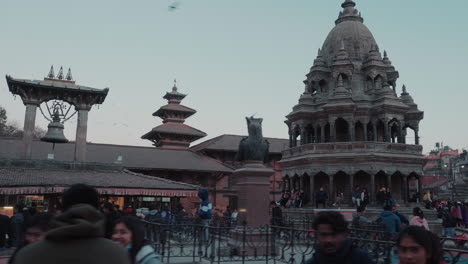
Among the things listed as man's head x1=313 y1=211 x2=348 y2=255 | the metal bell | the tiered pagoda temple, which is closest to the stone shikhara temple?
the metal bell

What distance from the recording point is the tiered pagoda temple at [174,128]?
52.5m

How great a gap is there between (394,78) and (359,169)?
11.3 meters

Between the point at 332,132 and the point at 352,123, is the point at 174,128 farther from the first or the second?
the point at 352,123

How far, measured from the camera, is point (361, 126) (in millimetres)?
34188

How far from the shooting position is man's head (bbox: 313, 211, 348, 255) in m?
3.82

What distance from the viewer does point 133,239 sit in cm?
435

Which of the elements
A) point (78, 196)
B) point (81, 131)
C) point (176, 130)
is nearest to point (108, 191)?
point (81, 131)

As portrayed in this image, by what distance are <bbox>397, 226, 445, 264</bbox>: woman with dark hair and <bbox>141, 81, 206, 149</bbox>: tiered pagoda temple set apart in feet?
162

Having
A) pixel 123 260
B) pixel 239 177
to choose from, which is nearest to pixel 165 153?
pixel 239 177

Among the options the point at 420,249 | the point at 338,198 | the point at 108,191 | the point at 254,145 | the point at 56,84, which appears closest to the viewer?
the point at 420,249

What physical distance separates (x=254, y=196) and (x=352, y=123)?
68.8ft

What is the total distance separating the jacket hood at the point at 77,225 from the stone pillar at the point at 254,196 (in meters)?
11.3

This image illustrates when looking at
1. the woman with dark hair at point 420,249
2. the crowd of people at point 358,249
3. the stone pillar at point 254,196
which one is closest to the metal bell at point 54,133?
the stone pillar at point 254,196

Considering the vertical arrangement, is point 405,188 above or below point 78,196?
above
